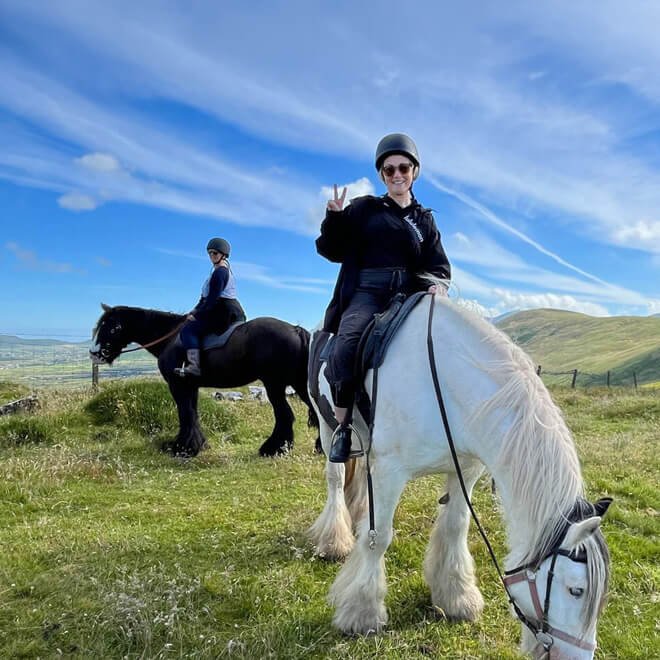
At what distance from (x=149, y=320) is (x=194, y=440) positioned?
2.40m

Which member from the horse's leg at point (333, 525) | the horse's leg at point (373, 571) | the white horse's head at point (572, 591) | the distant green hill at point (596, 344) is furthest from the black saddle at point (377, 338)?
the distant green hill at point (596, 344)

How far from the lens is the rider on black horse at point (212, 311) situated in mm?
8000

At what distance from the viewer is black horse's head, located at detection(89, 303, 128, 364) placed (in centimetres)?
903

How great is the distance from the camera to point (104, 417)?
30.9ft

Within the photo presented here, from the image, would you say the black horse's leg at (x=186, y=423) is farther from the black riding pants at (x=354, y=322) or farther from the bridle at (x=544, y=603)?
the bridle at (x=544, y=603)

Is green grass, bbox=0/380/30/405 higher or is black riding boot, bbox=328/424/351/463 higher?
black riding boot, bbox=328/424/351/463

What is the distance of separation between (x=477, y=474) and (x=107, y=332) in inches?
297

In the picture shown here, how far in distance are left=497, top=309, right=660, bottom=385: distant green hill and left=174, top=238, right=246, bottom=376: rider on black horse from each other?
8657 centimetres

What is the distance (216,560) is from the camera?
429cm

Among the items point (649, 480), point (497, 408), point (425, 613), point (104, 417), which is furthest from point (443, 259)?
point (104, 417)

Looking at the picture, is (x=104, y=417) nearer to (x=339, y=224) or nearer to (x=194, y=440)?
(x=194, y=440)

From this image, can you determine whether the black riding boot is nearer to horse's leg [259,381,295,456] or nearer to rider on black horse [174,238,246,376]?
Answer: horse's leg [259,381,295,456]

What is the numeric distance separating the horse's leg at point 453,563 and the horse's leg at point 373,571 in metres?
0.44

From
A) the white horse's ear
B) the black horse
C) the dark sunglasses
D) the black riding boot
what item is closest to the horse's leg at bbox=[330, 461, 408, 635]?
the black riding boot
